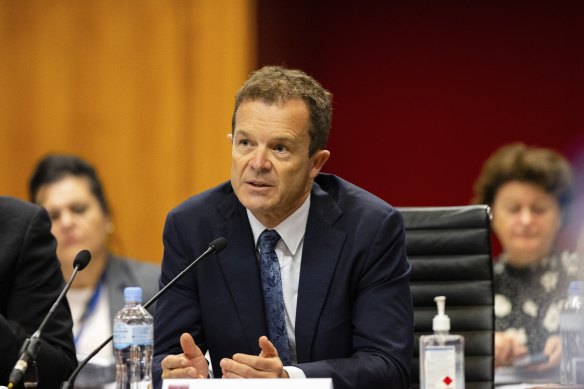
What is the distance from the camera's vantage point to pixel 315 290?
2773mm

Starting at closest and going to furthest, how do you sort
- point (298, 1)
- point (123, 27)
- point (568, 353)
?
point (568, 353), point (123, 27), point (298, 1)

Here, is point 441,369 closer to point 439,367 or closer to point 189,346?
point 439,367

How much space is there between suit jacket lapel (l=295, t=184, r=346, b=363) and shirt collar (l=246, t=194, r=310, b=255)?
0.03m

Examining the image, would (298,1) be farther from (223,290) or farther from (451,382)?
(451,382)

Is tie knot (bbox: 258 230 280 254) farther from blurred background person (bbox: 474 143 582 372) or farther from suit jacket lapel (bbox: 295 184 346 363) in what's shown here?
blurred background person (bbox: 474 143 582 372)

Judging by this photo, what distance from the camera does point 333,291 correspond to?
278 centimetres

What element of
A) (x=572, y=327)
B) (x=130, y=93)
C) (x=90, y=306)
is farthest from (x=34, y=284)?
(x=130, y=93)

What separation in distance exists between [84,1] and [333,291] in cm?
322

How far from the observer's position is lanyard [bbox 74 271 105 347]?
439 cm

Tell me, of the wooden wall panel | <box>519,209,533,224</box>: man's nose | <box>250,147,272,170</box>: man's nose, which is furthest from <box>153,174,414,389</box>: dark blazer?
the wooden wall panel

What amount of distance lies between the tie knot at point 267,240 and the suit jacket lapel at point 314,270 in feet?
0.28

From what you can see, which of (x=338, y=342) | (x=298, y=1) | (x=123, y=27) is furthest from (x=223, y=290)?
(x=298, y=1)

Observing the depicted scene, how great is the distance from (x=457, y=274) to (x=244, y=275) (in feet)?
2.66

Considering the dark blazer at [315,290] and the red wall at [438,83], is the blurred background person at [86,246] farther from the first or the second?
the red wall at [438,83]
